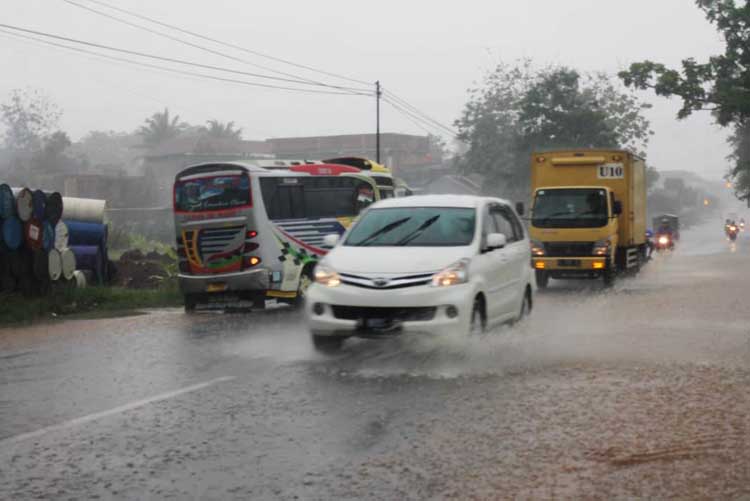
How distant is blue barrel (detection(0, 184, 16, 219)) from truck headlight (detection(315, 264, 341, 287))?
346 inches

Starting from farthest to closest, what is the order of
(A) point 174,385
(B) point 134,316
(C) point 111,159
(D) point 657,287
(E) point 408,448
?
(C) point 111,159 → (D) point 657,287 → (B) point 134,316 → (A) point 174,385 → (E) point 408,448

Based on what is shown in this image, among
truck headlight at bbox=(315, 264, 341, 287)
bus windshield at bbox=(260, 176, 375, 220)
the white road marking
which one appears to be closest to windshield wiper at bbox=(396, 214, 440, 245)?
truck headlight at bbox=(315, 264, 341, 287)

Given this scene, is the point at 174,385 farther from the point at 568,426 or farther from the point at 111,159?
the point at 111,159

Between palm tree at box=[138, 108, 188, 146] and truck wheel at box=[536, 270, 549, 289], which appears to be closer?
truck wheel at box=[536, 270, 549, 289]

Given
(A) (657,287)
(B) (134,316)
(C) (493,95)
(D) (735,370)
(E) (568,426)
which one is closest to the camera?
(E) (568,426)

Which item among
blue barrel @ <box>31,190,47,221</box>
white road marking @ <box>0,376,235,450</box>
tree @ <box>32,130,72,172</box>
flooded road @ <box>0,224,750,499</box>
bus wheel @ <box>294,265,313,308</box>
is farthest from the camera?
tree @ <box>32,130,72,172</box>

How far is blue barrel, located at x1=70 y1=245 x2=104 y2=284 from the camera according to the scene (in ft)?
77.6

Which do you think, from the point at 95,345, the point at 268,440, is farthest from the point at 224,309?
the point at 268,440

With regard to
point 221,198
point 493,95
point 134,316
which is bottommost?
point 134,316

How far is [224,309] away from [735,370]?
10.5 meters

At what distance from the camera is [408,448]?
6.57m

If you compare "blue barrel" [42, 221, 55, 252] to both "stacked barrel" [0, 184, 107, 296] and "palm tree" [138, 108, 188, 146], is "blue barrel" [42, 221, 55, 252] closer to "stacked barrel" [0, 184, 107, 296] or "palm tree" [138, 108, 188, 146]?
"stacked barrel" [0, 184, 107, 296]

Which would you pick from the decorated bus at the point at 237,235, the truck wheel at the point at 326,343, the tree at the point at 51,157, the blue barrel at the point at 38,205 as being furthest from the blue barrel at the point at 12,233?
the tree at the point at 51,157

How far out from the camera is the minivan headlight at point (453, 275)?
1052 centimetres
